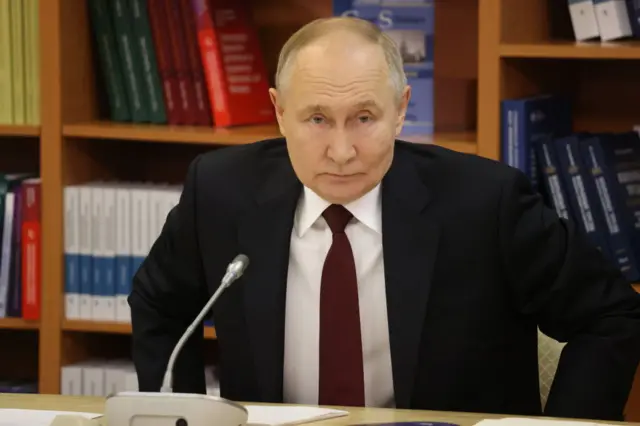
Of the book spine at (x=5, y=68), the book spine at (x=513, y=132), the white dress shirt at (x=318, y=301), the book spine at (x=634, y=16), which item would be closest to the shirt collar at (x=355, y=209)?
the white dress shirt at (x=318, y=301)

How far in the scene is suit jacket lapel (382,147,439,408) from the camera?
214cm

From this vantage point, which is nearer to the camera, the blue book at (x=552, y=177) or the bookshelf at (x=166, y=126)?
the blue book at (x=552, y=177)

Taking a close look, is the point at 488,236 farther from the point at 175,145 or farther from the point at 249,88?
the point at 175,145

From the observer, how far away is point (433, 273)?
2197mm

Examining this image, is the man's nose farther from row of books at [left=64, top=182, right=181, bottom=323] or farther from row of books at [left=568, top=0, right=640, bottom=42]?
row of books at [left=64, top=182, right=181, bottom=323]

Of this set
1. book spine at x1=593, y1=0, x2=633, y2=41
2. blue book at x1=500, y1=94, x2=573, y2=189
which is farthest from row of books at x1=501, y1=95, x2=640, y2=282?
book spine at x1=593, y1=0, x2=633, y2=41

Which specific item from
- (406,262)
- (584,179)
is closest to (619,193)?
(584,179)

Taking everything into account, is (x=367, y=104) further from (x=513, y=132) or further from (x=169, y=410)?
(x=513, y=132)

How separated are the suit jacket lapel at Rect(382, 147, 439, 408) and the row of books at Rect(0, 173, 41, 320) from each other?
4.67 ft

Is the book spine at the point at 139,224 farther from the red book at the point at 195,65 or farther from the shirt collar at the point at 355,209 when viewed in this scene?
the shirt collar at the point at 355,209

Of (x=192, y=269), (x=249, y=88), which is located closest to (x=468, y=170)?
(x=192, y=269)

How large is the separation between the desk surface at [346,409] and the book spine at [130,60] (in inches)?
55.6

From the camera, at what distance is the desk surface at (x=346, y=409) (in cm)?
190

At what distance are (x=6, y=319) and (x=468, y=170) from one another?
5.39 feet
